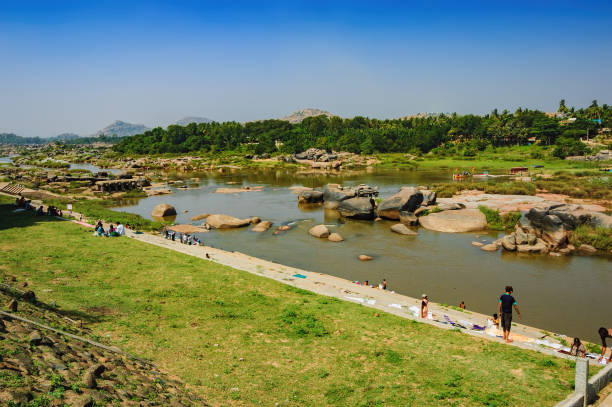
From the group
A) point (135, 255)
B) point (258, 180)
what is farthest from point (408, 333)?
point (258, 180)

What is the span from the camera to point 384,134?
496ft

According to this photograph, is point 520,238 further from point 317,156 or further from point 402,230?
point 317,156

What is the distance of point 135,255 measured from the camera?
2383 cm

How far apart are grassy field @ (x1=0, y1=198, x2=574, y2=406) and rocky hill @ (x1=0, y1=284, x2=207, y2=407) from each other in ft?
3.42

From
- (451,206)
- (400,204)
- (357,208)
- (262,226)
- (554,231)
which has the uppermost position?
(400,204)

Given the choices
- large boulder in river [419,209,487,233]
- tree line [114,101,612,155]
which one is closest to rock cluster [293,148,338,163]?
tree line [114,101,612,155]

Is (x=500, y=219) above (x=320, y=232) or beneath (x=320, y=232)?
above

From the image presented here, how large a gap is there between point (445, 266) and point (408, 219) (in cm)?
1472

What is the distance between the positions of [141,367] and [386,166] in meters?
111

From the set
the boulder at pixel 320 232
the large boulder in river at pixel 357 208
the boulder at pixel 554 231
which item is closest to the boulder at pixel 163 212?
the boulder at pixel 320 232

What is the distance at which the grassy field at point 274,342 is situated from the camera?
10.9 m

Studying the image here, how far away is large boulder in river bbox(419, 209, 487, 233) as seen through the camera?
Result: 4225 cm

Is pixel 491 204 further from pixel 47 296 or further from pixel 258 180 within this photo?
pixel 258 180

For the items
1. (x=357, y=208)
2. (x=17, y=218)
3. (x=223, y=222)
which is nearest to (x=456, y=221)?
(x=357, y=208)
